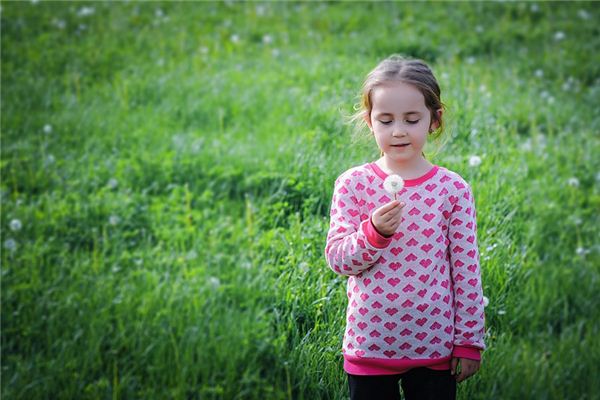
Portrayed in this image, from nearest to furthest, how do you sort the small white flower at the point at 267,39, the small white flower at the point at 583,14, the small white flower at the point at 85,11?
the small white flower at the point at 267,39 → the small white flower at the point at 85,11 → the small white flower at the point at 583,14

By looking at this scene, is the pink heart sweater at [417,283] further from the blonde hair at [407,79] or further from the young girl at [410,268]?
the blonde hair at [407,79]

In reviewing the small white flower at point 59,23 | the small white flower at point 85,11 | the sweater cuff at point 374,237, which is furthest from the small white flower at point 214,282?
the small white flower at point 85,11

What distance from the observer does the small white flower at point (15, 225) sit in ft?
14.6

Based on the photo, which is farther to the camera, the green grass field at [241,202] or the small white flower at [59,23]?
the small white flower at [59,23]

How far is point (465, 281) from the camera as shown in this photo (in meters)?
2.26

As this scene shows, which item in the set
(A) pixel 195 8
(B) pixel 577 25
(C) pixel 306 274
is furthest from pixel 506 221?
(A) pixel 195 8

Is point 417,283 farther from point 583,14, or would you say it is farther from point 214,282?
point 583,14

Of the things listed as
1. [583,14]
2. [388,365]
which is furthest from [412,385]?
[583,14]

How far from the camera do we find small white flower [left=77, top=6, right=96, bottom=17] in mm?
7351

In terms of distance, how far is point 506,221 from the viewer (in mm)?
3635

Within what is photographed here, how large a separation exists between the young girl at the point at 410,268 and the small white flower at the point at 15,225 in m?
2.74


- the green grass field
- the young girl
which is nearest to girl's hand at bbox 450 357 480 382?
the young girl

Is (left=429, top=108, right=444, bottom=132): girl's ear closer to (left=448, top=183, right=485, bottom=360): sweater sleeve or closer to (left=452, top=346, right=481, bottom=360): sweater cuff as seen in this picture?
(left=448, top=183, right=485, bottom=360): sweater sleeve

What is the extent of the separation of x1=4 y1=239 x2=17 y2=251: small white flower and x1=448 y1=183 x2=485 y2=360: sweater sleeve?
9.35 ft
